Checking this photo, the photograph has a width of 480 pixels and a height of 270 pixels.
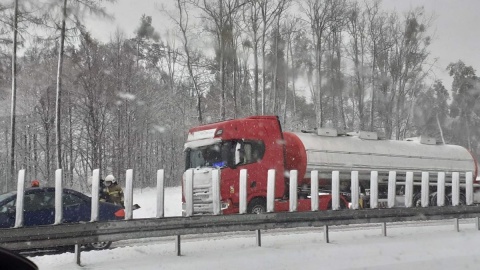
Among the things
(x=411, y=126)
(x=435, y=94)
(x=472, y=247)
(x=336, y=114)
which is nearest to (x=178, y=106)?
(x=336, y=114)

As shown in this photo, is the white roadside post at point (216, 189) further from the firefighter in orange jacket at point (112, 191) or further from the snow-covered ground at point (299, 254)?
the firefighter in orange jacket at point (112, 191)

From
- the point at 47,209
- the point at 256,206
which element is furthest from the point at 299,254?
the point at 256,206

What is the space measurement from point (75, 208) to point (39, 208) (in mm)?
693

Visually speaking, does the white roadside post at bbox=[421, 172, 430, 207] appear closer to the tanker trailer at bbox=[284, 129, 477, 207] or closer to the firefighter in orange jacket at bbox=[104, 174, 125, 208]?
the tanker trailer at bbox=[284, 129, 477, 207]

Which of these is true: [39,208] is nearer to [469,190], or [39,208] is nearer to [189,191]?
[189,191]

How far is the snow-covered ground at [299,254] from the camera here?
8172mm

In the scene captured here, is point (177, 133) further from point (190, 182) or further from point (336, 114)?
point (190, 182)

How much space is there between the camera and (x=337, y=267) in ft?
26.8

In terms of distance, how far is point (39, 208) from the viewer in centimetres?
1051

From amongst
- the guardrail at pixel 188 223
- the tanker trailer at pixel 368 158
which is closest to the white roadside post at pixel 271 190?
the guardrail at pixel 188 223

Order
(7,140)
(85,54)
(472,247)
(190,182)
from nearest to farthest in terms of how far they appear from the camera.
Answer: (190,182)
(472,247)
(85,54)
(7,140)

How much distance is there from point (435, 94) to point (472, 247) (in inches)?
2387

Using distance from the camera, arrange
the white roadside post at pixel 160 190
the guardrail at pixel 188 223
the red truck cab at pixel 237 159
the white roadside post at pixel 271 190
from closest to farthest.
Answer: the guardrail at pixel 188 223
the white roadside post at pixel 160 190
the white roadside post at pixel 271 190
the red truck cab at pixel 237 159

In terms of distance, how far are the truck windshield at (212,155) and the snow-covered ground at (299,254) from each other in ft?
12.0
